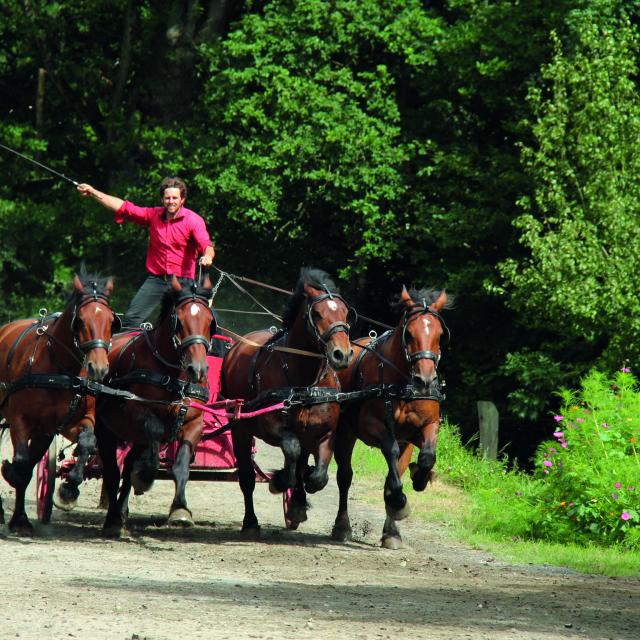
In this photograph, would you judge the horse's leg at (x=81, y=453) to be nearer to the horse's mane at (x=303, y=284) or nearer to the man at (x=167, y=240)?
the man at (x=167, y=240)

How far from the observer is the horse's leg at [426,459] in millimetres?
11633

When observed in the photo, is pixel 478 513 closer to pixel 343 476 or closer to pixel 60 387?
pixel 343 476

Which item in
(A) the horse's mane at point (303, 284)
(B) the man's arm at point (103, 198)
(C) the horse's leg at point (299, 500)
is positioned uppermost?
(B) the man's arm at point (103, 198)

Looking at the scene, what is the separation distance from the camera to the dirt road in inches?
290

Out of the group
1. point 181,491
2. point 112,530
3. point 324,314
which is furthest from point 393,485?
point 112,530

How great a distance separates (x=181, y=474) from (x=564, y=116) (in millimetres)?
14335

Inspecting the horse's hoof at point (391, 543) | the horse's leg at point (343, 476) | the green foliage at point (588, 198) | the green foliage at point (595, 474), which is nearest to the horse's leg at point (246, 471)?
the horse's leg at point (343, 476)

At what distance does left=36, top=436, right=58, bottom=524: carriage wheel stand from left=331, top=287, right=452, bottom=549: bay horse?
2.69 m

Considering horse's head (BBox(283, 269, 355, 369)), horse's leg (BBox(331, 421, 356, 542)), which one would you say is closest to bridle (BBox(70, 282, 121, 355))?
horse's head (BBox(283, 269, 355, 369))

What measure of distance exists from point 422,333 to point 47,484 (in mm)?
3615

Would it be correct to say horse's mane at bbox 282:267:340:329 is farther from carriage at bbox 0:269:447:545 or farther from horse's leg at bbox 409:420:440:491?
horse's leg at bbox 409:420:440:491

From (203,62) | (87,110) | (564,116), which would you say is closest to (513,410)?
(564,116)

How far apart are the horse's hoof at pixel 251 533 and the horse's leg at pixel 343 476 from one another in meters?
0.72

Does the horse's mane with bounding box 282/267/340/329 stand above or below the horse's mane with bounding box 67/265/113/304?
above
